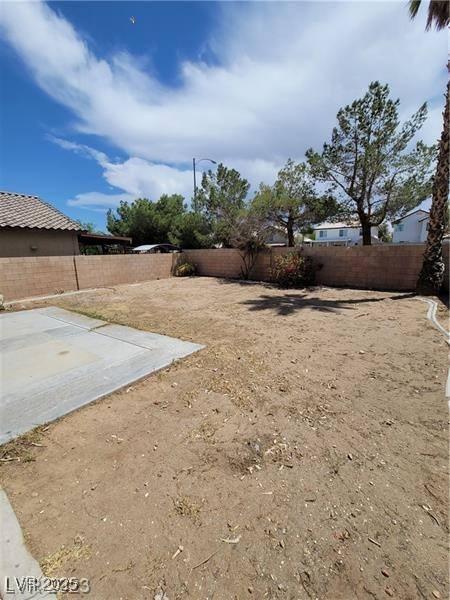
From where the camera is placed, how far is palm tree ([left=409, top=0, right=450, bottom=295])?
22.8 ft

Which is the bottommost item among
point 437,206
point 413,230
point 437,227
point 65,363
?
point 65,363

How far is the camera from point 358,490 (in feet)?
6.04

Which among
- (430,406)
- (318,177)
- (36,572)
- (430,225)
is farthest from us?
(318,177)

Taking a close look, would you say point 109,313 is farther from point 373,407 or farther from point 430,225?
point 430,225

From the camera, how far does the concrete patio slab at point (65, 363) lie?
2768mm

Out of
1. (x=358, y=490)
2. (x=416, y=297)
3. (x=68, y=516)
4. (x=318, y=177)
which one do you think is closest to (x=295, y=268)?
(x=416, y=297)

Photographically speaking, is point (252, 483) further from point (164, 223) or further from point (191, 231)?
point (164, 223)

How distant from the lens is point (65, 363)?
3.79m

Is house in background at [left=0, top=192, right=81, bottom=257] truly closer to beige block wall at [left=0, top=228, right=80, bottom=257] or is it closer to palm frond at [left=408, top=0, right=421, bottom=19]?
beige block wall at [left=0, top=228, right=80, bottom=257]

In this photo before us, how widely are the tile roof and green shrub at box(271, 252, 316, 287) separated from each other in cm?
998

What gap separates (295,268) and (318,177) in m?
5.66

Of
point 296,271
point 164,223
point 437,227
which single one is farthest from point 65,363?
point 164,223

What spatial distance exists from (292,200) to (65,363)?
13.2m

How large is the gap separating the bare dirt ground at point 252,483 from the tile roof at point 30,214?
1152 cm
